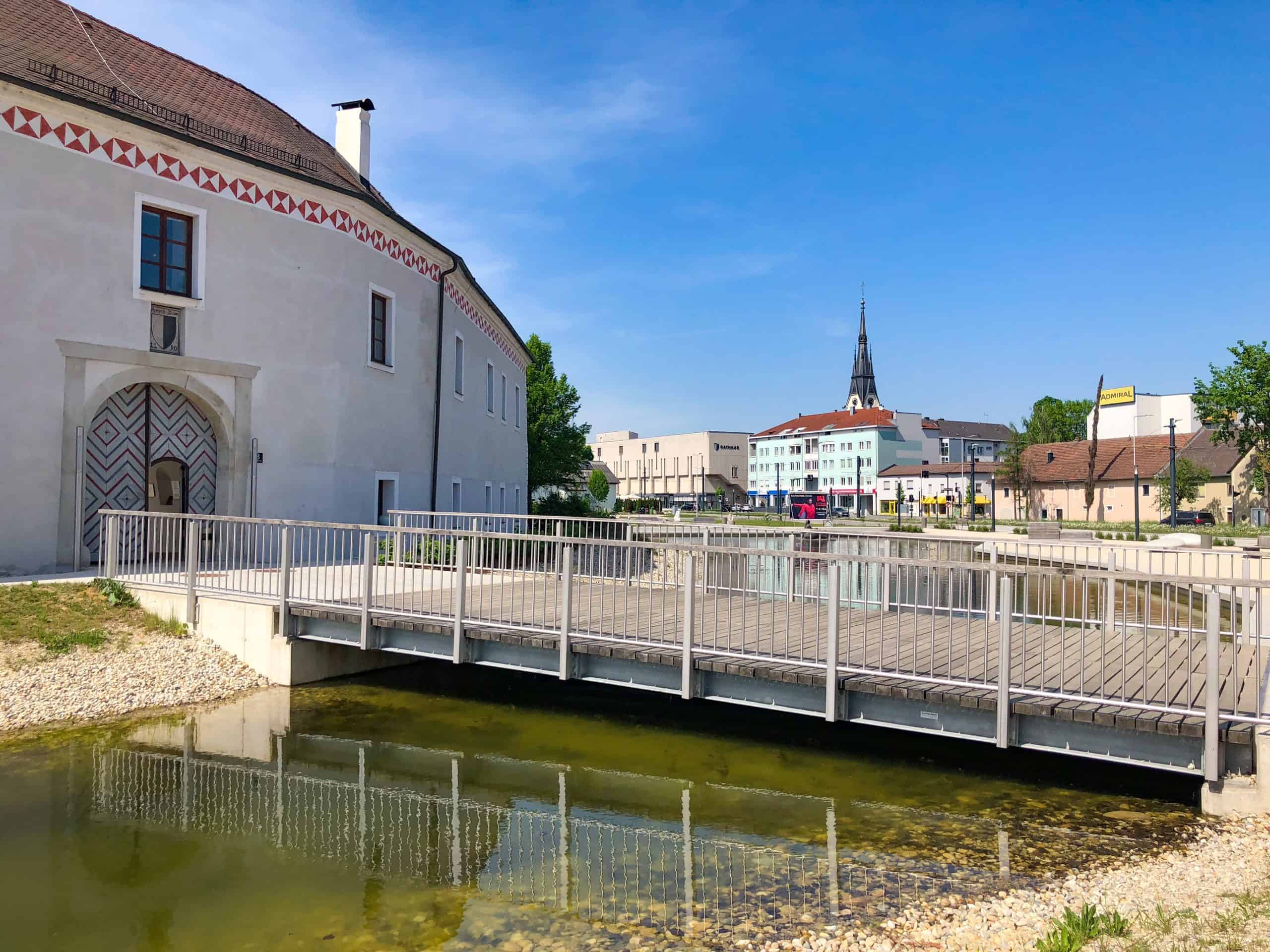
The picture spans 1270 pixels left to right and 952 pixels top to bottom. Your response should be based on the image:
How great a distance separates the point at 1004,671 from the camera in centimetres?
749

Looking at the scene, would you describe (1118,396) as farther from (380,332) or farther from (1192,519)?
(380,332)

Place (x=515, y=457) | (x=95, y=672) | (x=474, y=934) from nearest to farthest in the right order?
(x=474, y=934) → (x=95, y=672) → (x=515, y=457)

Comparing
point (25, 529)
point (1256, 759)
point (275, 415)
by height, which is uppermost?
point (275, 415)

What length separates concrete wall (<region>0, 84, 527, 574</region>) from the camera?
14.2 meters

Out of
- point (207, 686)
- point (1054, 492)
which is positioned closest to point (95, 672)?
point (207, 686)

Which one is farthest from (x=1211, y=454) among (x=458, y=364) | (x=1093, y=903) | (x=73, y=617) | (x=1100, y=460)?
(x=73, y=617)

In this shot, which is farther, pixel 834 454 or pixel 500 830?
pixel 834 454

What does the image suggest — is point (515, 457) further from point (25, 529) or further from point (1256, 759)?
point (1256, 759)

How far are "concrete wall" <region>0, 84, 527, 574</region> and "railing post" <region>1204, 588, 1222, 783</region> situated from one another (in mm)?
16130

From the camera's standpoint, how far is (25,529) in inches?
557

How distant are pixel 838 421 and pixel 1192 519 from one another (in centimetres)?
5702


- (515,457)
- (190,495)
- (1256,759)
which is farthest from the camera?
(515,457)

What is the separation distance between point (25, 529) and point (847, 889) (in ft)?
46.2

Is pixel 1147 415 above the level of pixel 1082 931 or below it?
above
